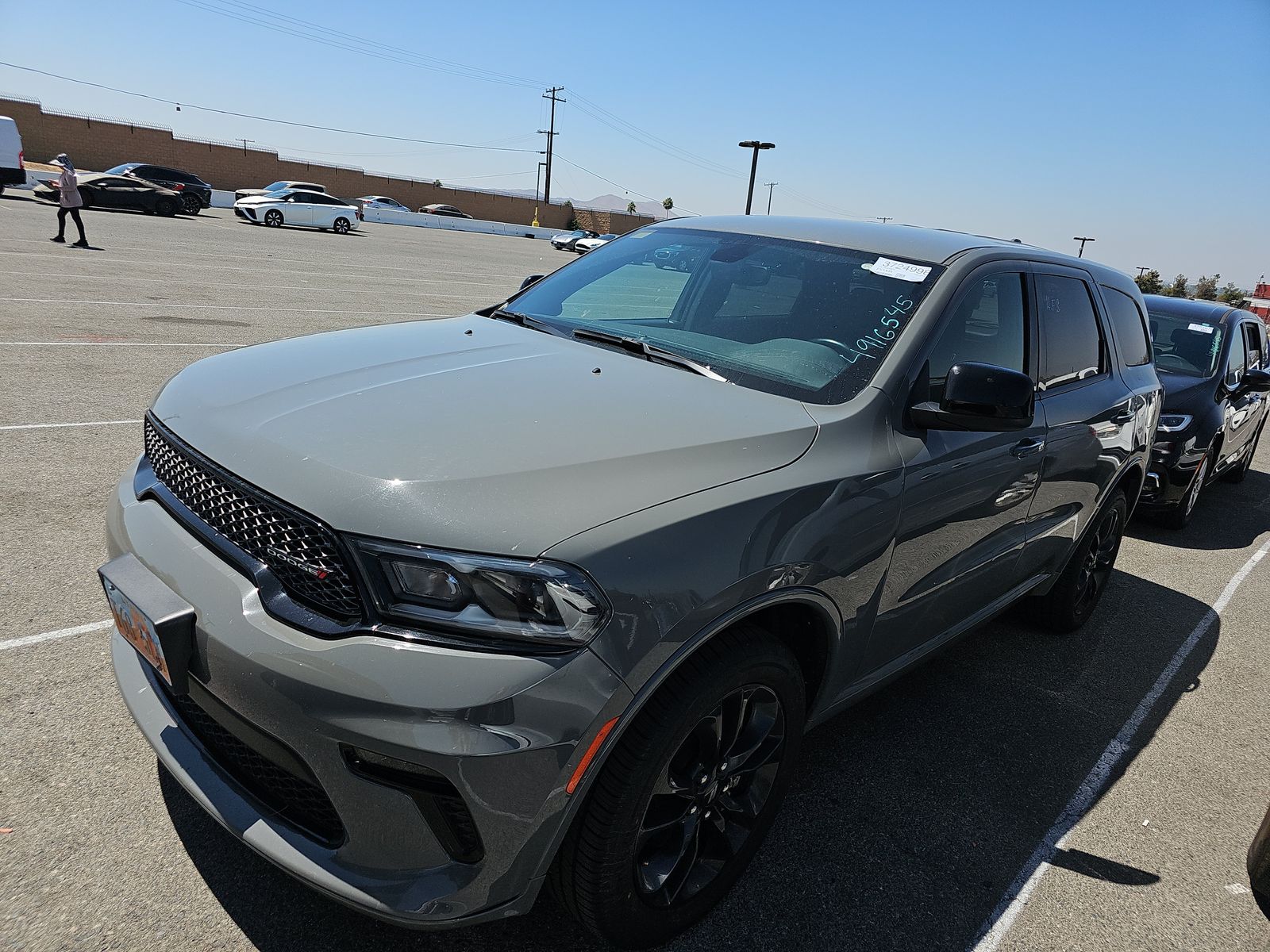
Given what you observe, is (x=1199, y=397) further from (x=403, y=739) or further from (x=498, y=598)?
(x=403, y=739)

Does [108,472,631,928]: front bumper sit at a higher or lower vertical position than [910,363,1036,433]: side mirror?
lower

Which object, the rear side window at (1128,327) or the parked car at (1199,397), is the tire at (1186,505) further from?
→ the rear side window at (1128,327)

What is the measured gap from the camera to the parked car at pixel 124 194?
94.5 feet

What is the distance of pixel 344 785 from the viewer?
178cm

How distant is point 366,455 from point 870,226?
2.52 metres

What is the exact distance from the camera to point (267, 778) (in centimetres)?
199

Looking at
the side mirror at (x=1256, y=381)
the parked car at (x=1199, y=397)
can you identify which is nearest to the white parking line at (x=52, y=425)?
the parked car at (x=1199, y=397)

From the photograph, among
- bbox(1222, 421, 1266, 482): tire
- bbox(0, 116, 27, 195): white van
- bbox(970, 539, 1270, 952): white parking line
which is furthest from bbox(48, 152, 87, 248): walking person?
bbox(1222, 421, 1266, 482): tire

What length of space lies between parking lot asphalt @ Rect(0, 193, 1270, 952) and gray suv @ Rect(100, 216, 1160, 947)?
0.44m

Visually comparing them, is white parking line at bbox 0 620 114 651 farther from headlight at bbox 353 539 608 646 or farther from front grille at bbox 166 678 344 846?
headlight at bbox 353 539 608 646

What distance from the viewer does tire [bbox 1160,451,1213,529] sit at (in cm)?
689

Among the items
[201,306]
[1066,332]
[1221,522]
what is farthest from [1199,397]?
[201,306]

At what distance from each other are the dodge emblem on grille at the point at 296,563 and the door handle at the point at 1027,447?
2.48 meters

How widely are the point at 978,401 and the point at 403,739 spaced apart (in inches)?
75.0
